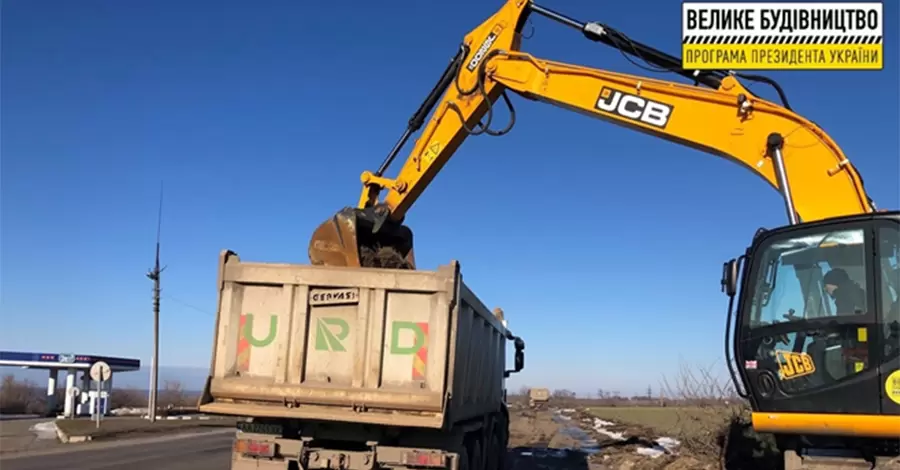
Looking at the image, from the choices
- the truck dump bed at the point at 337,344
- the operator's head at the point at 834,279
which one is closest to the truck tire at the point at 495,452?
the truck dump bed at the point at 337,344

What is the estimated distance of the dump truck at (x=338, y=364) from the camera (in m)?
8.33

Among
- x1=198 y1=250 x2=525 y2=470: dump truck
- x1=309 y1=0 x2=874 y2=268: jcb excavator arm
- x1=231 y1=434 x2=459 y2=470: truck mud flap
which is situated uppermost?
x1=309 y1=0 x2=874 y2=268: jcb excavator arm

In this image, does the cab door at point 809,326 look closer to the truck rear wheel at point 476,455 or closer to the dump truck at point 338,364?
the dump truck at point 338,364

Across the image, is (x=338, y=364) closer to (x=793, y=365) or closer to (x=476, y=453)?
(x=476, y=453)

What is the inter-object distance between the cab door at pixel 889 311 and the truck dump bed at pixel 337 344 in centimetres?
398

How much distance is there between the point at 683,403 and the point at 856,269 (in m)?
11.4

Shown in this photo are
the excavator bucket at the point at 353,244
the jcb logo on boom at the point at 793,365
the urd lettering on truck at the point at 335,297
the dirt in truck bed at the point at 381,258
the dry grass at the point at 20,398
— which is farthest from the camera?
the dry grass at the point at 20,398

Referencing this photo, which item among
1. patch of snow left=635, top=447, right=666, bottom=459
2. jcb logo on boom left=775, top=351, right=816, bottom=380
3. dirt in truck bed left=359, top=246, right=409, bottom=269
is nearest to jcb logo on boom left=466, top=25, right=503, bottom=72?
dirt in truck bed left=359, top=246, right=409, bottom=269

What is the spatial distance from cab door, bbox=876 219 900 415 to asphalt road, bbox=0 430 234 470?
12460 mm

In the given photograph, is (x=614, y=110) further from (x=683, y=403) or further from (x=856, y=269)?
(x=683, y=403)

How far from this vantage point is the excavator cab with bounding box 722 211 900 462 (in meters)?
7.02

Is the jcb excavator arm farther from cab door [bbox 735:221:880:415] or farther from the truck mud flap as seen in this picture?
the truck mud flap

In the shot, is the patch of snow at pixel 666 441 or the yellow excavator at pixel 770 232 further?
the patch of snow at pixel 666 441

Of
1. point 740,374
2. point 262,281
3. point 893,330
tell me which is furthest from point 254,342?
point 893,330
